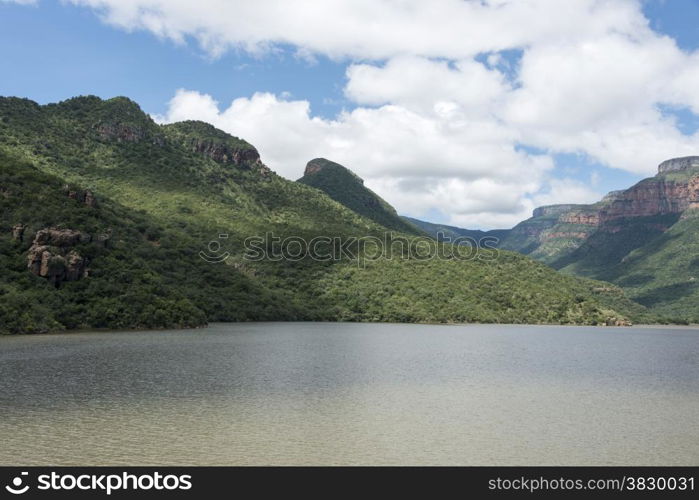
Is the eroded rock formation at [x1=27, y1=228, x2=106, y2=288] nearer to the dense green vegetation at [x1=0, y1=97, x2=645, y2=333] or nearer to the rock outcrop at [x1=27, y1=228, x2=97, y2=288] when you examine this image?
the rock outcrop at [x1=27, y1=228, x2=97, y2=288]

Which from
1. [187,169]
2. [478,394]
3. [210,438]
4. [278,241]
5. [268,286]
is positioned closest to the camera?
[210,438]

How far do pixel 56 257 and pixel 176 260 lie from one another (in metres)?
36.9

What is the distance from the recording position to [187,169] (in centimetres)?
18300

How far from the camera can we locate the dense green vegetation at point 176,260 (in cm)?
8138

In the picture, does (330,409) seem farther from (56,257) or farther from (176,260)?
(176,260)

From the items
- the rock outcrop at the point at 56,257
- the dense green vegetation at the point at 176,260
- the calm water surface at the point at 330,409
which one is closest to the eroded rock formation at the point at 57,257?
the rock outcrop at the point at 56,257

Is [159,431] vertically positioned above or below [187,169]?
below

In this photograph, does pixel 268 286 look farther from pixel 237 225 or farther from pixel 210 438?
pixel 210 438

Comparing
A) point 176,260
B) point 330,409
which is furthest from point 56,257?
point 330,409

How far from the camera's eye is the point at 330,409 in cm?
2880

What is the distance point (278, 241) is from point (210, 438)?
13336 centimetres

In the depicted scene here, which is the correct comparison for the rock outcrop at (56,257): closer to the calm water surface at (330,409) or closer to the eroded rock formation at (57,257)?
the eroded rock formation at (57,257)

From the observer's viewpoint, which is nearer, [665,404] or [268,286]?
[665,404]

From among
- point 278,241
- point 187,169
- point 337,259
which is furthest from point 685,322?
point 187,169
